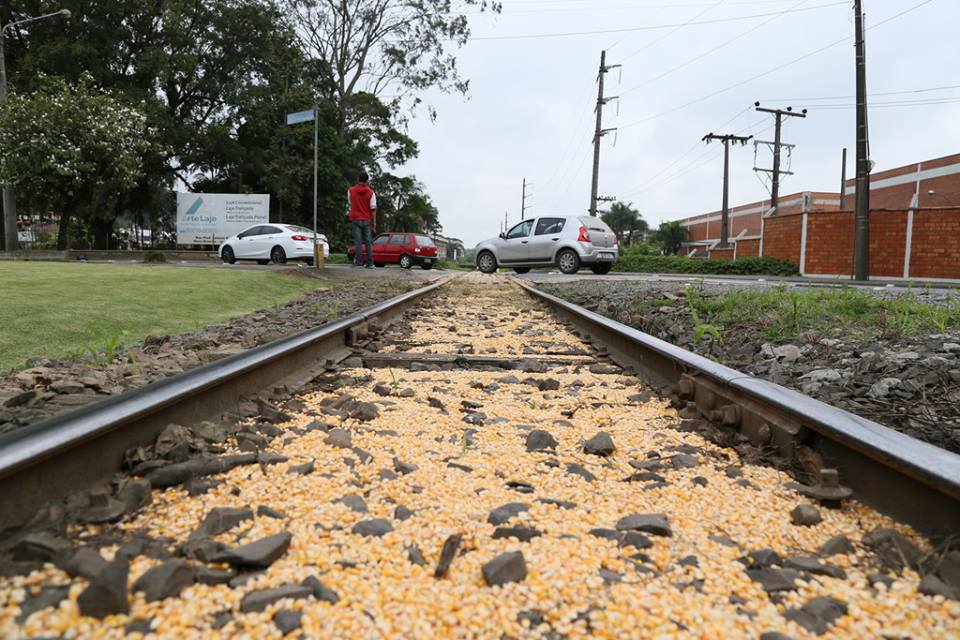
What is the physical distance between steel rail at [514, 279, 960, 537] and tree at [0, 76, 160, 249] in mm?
28263

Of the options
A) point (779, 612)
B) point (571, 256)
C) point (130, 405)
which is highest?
point (571, 256)

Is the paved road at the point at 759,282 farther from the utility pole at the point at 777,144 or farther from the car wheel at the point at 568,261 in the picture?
the utility pole at the point at 777,144

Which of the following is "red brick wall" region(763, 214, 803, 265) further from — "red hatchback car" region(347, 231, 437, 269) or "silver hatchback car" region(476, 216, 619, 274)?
"red hatchback car" region(347, 231, 437, 269)

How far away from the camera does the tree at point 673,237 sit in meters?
70.4

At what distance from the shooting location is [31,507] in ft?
4.69

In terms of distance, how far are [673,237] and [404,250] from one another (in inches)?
2179

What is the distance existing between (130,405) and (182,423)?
0.93 ft

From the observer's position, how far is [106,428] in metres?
1.69

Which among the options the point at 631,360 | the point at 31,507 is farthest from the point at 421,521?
the point at 631,360

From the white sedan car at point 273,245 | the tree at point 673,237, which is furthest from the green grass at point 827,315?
the tree at point 673,237

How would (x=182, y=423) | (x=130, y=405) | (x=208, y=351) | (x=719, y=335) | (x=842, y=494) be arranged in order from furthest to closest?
1. (x=719, y=335)
2. (x=208, y=351)
3. (x=182, y=423)
4. (x=130, y=405)
5. (x=842, y=494)

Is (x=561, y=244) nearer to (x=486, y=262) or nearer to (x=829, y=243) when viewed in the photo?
(x=486, y=262)

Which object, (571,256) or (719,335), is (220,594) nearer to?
(719,335)

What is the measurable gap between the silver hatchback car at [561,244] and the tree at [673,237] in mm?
56377
